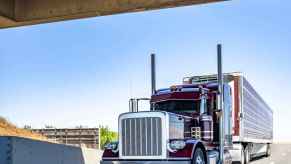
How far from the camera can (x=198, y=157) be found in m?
11.8

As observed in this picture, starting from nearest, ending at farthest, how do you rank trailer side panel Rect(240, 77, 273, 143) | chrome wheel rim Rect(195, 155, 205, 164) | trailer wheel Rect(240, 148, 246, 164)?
chrome wheel rim Rect(195, 155, 205, 164) → trailer side panel Rect(240, 77, 273, 143) → trailer wheel Rect(240, 148, 246, 164)

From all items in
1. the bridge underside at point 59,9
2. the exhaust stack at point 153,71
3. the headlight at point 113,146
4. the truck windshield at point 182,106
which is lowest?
the headlight at point 113,146

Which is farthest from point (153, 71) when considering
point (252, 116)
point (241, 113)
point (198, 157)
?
point (252, 116)

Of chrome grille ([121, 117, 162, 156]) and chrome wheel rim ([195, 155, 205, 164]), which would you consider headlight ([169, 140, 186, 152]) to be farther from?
chrome wheel rim ([195, 155, 205, 164])

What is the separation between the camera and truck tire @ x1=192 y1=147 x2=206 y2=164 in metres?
11.6

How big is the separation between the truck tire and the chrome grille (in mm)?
859

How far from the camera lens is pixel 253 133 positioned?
23.6 m

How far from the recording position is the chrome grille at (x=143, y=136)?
1145cm

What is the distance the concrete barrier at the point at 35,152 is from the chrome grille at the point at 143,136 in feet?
8.19

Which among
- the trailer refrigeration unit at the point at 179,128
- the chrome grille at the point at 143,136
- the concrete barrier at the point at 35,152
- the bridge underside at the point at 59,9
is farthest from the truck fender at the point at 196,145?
the concrete barrier at the point at 35,152

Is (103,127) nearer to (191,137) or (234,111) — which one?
(234,111)

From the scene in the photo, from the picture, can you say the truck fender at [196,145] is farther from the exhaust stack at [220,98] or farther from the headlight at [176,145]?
the exhaust stack at [220,98]

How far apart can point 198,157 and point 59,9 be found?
546 cm

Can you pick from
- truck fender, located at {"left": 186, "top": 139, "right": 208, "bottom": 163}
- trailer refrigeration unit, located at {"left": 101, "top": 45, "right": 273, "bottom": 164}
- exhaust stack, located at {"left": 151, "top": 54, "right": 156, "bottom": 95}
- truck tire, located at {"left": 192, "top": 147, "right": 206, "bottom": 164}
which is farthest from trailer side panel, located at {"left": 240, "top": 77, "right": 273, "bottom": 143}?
truck tire, located at {"left": 192, "top": 147, "right": 206, "bottom": 164}
